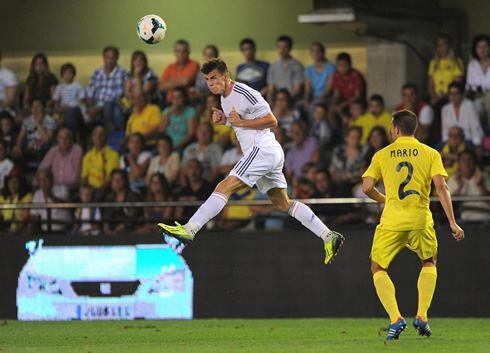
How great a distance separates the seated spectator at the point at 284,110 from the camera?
13.8m

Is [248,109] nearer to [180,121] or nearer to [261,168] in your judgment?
[261,168]

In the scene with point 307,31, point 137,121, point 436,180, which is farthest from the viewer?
point 307,31

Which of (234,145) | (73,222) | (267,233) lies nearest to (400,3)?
(234,145)

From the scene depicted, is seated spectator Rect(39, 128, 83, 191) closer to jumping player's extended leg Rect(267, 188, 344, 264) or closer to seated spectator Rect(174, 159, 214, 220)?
seated spectator Rect(174, 159, 214, 220)

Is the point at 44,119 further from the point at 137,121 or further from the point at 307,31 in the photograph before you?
the point at 307,31

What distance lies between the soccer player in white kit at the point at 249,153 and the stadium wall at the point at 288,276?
2467mm

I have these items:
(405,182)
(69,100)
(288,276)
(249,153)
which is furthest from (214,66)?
(69,100)

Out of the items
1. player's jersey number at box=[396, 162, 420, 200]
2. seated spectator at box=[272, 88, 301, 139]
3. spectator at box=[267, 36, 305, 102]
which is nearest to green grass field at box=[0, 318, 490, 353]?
player's jersey number at box=[396, 162, 420, 200]

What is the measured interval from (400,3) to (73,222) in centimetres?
635

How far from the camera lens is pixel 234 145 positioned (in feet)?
45.1

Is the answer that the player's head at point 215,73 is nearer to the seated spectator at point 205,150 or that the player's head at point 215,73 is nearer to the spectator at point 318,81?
the seated spectator at point 205,150

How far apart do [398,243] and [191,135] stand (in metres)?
6.45

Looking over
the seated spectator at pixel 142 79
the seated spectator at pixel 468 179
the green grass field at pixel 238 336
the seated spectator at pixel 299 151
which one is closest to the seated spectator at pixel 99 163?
the seated spectator at pixel 142 79

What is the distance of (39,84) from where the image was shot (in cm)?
1563
